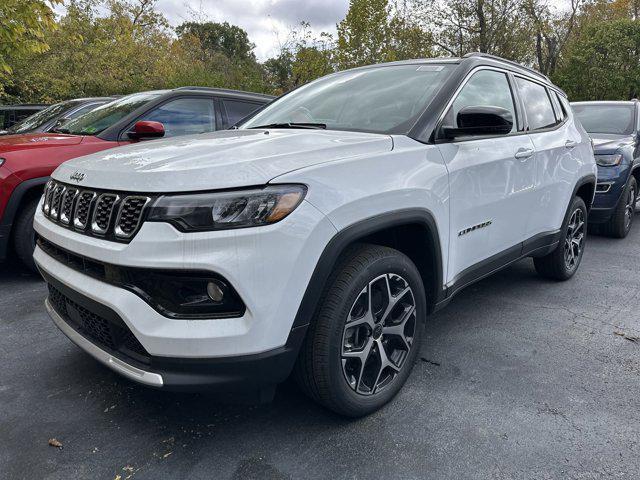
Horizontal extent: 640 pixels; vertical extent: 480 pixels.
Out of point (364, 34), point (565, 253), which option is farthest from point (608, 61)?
point (565, 253)

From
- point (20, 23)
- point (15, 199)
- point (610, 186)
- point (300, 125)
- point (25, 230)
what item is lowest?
point (610, 186)

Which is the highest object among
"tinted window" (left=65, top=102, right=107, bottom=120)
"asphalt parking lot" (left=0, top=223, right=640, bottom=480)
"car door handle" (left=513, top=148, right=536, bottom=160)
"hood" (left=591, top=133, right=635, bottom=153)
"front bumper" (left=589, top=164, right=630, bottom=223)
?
"tinted window" (left=65, top=102, right=107, bottom=120)

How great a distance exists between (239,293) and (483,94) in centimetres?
223

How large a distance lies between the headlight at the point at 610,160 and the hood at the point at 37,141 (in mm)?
5859

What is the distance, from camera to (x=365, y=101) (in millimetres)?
2920

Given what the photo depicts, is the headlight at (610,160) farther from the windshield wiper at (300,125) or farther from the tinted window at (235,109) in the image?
the windshield wiper at (300,125)

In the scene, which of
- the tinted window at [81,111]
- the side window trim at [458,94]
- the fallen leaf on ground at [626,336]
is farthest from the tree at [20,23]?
the fallen leaf on ground at [626,336]

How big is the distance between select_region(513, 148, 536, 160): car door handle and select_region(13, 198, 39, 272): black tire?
3.80 metres

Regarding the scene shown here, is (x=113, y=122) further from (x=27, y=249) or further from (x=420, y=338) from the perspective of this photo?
(x=420, y=338)

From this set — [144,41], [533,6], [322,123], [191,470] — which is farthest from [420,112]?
[144,41]

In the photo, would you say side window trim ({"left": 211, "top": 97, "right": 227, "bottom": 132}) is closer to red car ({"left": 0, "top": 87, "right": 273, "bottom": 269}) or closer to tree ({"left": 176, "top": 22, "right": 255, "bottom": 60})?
red car ({"left": 0, "top": 87, "right": 273, "bottom": 269})

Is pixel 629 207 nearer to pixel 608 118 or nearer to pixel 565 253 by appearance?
pixel 608 118

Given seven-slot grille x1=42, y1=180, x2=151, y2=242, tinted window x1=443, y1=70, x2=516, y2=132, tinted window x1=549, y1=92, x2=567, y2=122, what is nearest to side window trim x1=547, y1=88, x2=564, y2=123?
tinted window x1=549, y1=92, x2=567, y2=122

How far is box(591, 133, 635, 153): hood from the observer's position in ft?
19.4
